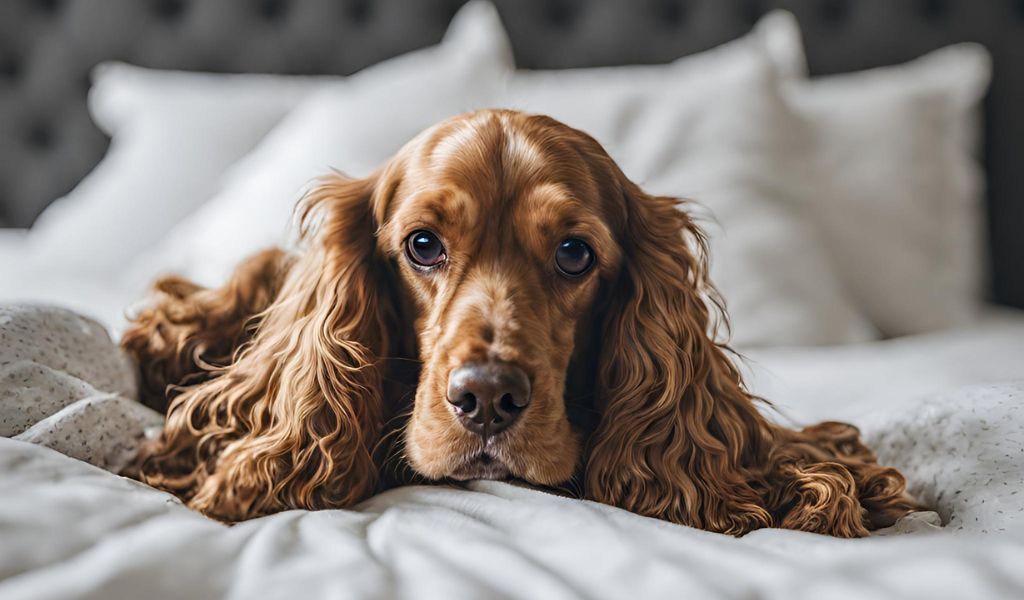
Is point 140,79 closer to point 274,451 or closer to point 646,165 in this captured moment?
point 646,165

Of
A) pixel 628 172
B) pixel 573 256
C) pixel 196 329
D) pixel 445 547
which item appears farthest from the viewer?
pixel 628 172

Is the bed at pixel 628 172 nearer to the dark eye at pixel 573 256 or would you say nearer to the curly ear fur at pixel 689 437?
the curly ear fur at pixel 689 437

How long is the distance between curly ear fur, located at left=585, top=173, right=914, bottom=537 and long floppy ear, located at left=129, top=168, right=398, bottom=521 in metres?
0.26

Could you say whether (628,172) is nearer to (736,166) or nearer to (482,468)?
(736,166)

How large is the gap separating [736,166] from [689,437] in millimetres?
971

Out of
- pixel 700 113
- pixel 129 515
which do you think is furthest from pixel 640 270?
pixel 700 113

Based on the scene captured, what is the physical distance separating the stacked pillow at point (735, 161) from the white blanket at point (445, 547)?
826 mm

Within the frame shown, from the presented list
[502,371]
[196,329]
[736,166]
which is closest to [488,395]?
[502,371]

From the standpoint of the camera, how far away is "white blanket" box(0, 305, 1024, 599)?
0.52 m

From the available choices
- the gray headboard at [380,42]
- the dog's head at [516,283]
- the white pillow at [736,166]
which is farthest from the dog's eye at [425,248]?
the gray headboard at [380,42]

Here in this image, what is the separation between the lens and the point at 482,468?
81 cm

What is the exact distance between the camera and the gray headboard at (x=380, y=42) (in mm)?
2445

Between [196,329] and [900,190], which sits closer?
[196,329]

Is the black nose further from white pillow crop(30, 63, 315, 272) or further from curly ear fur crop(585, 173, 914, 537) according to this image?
white pillow crop(30, 63, 315, 272)
